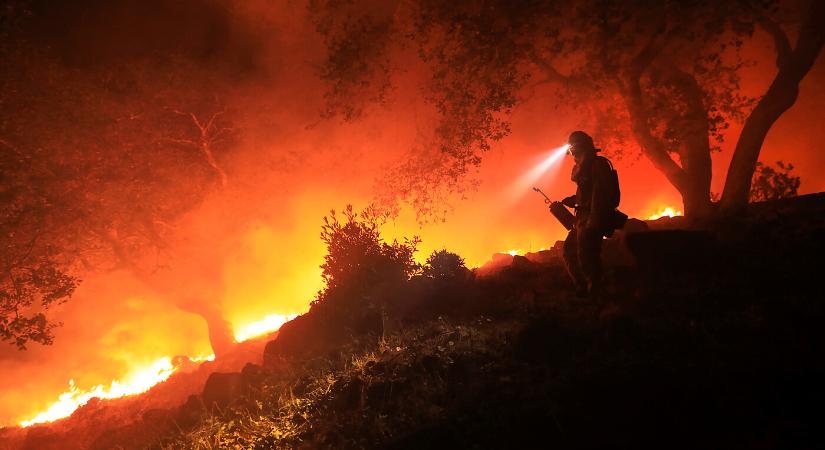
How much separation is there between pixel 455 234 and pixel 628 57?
14.6 m

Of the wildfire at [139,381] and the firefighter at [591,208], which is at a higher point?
the firefighter at [591,208]

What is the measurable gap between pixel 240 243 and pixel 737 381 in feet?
74.5

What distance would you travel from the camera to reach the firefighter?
21.7 feet

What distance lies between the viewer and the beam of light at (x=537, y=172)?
882 inches

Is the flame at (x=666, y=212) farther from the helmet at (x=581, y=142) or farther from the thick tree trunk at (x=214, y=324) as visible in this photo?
the thick tree trunk at (x=214, y=324)

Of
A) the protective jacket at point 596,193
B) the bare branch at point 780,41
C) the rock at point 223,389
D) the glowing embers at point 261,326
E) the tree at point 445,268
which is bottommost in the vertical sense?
the rock at point 223,389

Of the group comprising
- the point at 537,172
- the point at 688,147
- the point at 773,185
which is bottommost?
the point at 773,185

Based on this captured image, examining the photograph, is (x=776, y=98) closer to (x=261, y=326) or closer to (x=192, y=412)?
(x=192, y=412)

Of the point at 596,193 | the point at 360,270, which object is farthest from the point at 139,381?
the point at 596,193

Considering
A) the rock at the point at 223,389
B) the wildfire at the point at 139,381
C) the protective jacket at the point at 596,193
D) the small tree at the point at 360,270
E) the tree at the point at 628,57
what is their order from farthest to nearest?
1. the wildfire at the point at 139,381
2. the small tree at the point at 360,270
3. the tree at the point at 628,57
4. the rock at the point at 223,389
5. the protective jacket at the point at 596,193

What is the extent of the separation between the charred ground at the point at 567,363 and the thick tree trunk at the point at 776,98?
693 millimetres

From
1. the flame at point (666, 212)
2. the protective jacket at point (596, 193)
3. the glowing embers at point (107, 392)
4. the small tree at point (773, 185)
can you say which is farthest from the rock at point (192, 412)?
the flame at point (666, 212)

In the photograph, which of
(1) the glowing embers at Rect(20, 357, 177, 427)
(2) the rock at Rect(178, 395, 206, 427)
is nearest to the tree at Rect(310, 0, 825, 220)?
(2) the rock at Rect(178, 395, 206, 427)

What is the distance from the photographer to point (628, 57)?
1027 cm
